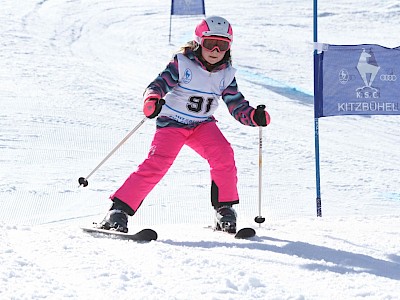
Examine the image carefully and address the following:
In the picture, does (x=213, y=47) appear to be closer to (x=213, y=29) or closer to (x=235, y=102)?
(x=213, y=29)

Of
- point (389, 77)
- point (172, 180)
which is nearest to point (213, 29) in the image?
point (389, 77)

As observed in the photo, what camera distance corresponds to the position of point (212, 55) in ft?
13.8

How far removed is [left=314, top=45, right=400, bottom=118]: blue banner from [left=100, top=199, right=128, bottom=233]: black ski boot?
1.77 metres

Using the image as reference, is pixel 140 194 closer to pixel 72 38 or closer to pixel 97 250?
pixel 97 250

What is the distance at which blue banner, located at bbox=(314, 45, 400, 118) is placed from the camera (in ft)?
16.7

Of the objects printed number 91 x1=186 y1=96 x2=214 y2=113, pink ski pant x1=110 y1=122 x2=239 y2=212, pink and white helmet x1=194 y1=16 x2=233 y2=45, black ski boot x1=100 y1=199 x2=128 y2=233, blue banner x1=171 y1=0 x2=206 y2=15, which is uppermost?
blue banner x1=171 y1=0 x2=206 y2=15

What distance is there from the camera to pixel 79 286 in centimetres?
270

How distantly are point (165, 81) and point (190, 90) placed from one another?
168mm

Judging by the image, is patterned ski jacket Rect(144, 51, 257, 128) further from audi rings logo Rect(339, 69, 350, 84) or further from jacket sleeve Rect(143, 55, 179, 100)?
audi rings logo Rect(339, 69, 350, 84)

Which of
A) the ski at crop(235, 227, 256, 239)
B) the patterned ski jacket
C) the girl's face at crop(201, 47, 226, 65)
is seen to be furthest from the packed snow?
the girl's face at crop(201, 47, 226, 65)

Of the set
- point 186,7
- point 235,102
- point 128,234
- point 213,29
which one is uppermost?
point 186,7

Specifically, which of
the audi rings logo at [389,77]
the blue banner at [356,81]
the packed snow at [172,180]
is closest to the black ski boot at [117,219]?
Result: the packed snow at [172,180]

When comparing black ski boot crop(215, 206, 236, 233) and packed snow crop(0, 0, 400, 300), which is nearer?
packed snow crop(0, 0, 400, 300)

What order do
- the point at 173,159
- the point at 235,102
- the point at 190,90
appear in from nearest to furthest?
the point at 173,159, the point at 190,90, the point at 235,102
